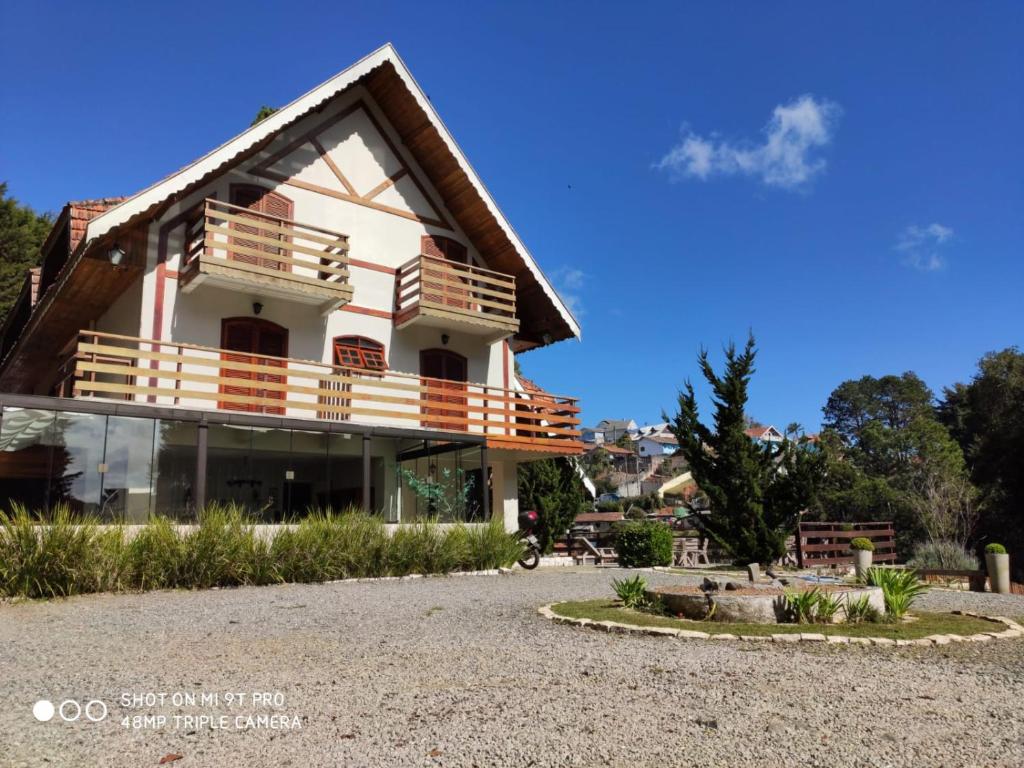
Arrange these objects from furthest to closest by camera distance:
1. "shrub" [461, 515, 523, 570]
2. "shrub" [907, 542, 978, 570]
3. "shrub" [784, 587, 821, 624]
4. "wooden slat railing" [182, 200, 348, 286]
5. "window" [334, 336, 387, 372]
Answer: "shrub" [907, 542, 978, 570]
"window" [334, 336, 387, 372]
"wooden slat railing" [182, 200, 348, 286]
"shrub" [461, 515, 523, 570]
"shrub" [784, 587, 821, 624]

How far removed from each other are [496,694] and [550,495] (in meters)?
17.4

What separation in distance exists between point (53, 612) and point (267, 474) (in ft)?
23.6

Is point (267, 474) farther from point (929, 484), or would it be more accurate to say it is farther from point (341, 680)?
point (929, 484)

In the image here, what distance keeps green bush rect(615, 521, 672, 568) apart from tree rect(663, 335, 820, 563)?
2.62 m

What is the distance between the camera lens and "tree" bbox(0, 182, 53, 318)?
29.4 meters

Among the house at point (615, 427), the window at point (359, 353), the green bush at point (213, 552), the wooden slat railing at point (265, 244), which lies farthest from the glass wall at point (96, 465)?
the house at point (615, 427)

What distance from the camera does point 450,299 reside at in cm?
2023

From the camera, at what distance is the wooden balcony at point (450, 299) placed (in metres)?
18.8

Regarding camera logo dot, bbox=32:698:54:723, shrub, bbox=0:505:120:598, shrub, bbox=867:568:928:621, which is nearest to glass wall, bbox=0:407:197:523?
shrub, bbox=0:505:120:598

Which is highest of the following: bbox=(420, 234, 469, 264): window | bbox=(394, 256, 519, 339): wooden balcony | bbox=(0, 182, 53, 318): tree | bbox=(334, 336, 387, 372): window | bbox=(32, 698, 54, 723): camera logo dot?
bbox=(0, 182, 53, 318): tree

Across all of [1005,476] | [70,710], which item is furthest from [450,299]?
[1005,476]

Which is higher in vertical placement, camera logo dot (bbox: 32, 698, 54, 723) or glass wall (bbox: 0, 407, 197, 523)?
glass wall (bbox: 0, 407, 197, 523)

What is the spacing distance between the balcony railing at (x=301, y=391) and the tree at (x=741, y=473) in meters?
5.97

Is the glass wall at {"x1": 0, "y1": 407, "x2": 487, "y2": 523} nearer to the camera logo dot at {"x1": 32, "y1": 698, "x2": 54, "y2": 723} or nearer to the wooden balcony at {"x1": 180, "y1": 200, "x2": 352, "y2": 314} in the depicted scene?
the wooden balcony at {"x1": 180, "y1": 200, "x2": 352, "y2": 314}
